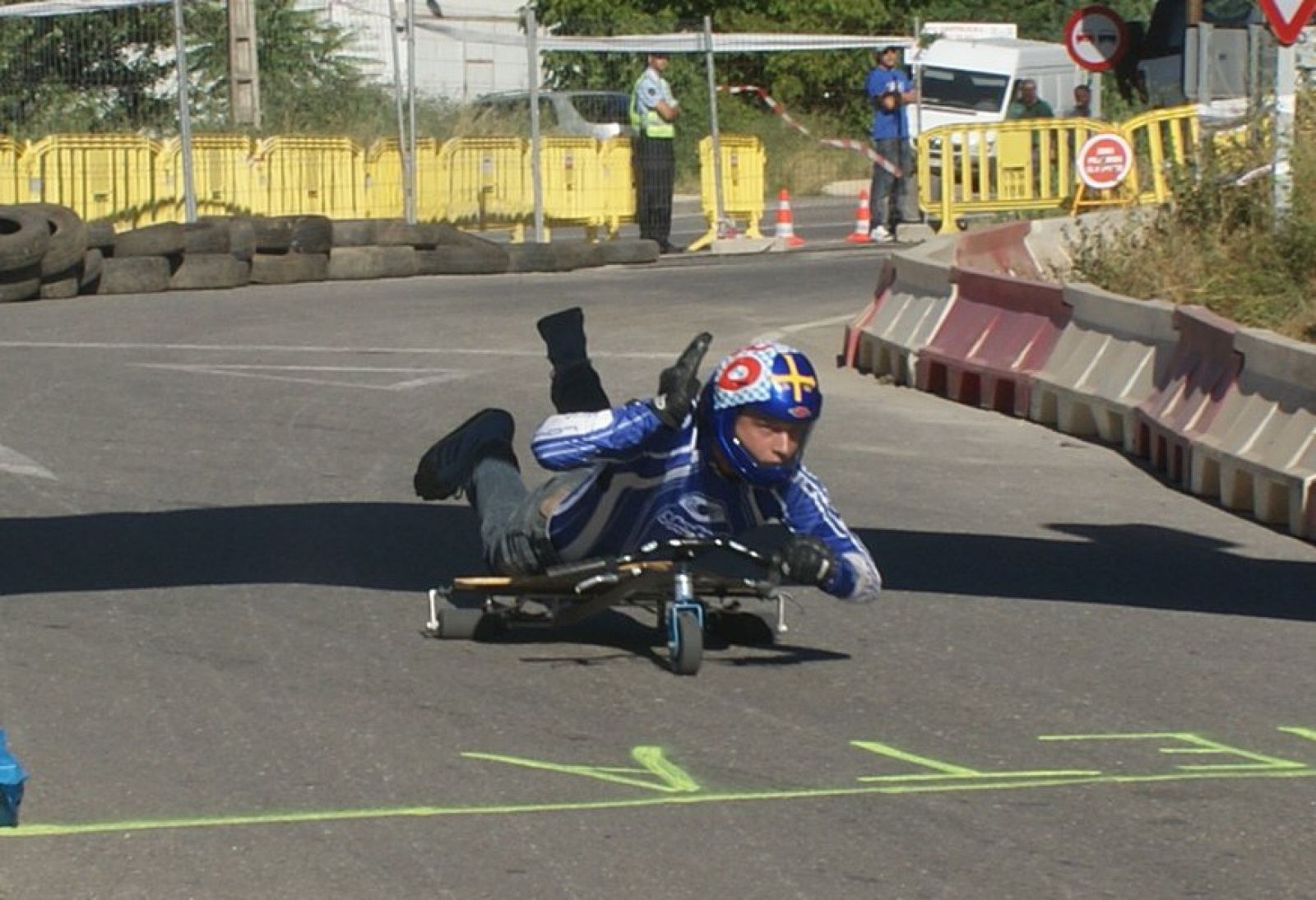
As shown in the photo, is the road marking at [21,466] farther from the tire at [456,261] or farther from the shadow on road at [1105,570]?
the tire at [456,261]

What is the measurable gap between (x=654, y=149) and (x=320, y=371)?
1121cm

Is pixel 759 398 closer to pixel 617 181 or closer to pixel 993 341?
pixel 993 341

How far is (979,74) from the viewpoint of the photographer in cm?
4481

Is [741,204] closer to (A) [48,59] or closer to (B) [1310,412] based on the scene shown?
(A) [48,59]

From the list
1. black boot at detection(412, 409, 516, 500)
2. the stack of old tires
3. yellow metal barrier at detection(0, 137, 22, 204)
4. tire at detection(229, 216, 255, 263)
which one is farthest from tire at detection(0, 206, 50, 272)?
black boot at detection(412, 409, 516, 500)

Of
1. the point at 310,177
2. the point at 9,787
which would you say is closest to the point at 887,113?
the point at 310,177

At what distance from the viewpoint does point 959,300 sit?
15.6 m

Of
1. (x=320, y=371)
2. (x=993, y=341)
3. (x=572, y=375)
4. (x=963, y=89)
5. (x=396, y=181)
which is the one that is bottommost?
(x=320, y=371)

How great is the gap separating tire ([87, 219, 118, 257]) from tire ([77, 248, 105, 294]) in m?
0.06

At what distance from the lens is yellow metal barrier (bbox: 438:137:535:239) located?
25688 millimetres

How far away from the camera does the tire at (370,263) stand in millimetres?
22219

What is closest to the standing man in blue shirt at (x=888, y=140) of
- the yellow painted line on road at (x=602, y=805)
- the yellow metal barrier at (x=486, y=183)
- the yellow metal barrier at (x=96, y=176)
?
the yellow metal barrier at (x=486, y=183)

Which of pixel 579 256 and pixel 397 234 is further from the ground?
pixel 397 234

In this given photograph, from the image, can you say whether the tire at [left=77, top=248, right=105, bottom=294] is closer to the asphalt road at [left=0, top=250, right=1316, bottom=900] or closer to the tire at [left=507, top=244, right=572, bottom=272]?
the tire at [left=507, top=244, right=572, bottom=272]
